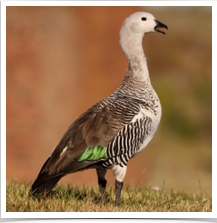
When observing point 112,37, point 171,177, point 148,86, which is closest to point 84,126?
point 148,86

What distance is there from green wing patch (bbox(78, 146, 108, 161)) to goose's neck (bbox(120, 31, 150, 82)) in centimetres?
144

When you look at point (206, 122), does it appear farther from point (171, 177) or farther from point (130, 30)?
point (130, 30)

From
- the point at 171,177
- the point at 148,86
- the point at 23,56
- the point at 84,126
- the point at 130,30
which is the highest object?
the point at 23,56

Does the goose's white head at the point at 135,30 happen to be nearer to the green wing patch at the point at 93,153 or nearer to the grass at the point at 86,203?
the green wing patch at the point at 93,153

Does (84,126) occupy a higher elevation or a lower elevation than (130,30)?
lower

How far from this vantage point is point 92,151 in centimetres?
473

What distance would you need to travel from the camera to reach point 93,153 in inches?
186

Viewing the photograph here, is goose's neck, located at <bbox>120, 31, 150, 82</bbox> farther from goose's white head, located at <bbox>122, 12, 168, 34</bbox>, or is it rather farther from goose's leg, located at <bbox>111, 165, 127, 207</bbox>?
goose's leg, located at <bbox>111, 165, 127, 207</bbox>

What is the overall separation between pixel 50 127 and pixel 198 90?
9730mm

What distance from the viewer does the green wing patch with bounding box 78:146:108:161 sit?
473 centimetres

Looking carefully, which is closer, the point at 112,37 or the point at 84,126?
the point at 84,126

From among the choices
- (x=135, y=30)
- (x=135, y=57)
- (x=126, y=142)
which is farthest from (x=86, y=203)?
(x=135, y=30)

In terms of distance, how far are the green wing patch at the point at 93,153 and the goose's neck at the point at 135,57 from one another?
4.73 feet

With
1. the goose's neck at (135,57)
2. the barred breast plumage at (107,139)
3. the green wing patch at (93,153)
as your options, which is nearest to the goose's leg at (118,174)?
the barred breast plumage at (107,139)
